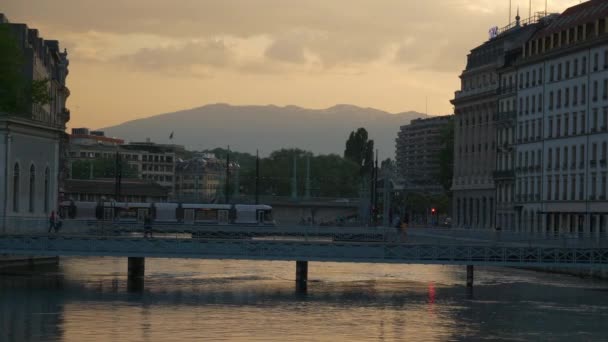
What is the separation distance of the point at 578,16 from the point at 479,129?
1344 inches

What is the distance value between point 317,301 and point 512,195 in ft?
233

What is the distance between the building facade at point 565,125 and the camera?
11744cm

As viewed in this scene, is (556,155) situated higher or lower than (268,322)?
higher

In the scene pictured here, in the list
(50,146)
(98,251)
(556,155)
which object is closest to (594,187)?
(556,155)

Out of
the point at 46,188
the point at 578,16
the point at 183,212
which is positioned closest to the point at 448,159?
the point at 183,212

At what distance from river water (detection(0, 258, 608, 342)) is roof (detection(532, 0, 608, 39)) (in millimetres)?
26554

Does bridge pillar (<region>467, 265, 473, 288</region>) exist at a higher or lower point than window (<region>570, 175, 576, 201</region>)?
lower

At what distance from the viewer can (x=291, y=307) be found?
70188 mm

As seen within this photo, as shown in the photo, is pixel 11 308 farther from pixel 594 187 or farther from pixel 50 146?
pixel 594 187

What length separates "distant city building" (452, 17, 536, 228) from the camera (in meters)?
149

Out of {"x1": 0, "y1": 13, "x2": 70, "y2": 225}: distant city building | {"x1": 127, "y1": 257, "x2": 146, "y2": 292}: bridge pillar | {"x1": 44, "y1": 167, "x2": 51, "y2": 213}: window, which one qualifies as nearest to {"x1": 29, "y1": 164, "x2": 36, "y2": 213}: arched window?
{"x1": 0, "y1": 13, "x2": 70, "y2": 225}: distant city building

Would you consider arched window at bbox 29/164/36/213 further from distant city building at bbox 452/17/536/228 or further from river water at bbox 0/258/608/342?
distant city building at bbox 452/17/536/228

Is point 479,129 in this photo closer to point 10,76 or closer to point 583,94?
point 583,94

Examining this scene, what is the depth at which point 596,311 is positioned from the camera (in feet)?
229
